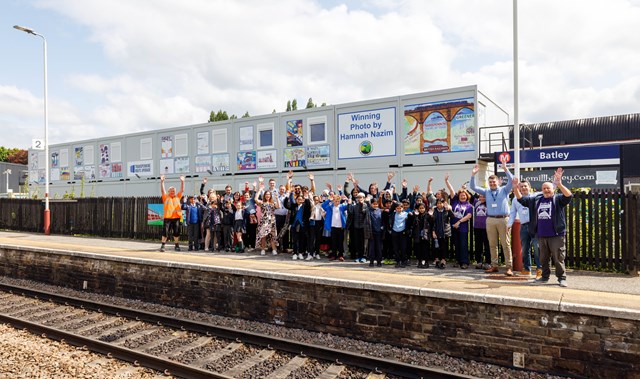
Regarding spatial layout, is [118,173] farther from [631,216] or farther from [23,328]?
[631,216]

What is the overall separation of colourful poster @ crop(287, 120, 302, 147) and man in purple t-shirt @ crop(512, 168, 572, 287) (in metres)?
12.1

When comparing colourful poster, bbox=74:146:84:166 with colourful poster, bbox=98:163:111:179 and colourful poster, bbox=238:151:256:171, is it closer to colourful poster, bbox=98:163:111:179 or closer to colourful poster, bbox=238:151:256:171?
colourful poster, bbox=98:163:111:179

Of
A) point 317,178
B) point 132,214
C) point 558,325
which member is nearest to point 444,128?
point 317,178

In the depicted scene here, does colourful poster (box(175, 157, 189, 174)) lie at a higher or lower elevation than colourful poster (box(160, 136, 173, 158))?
lower

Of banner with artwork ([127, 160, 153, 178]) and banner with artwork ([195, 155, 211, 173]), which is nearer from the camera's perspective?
banner with artwork ([195, 155, 211, 173])

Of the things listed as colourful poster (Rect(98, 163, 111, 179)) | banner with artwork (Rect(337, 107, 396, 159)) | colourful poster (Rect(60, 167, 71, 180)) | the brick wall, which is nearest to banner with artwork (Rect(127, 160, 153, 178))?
colourful poster (Rect(98, 163, 111, 179))

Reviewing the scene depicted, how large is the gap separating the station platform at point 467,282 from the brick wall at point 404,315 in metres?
0.07

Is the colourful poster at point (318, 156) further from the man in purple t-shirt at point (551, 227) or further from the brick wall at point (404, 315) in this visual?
the man in purple t-shirt at point (551, 227)

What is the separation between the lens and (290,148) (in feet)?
62.2

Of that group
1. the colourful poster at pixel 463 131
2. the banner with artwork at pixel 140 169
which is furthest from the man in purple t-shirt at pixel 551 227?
the banner with artwork at pixel 140 169

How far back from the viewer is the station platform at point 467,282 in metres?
5.93

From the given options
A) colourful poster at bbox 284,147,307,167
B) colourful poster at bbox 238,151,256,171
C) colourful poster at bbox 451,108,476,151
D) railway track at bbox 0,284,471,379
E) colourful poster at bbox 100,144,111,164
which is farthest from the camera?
colourful poster at bbox 100,144,111,164

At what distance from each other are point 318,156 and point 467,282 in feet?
37.7

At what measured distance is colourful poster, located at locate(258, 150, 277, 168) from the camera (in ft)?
63.7
